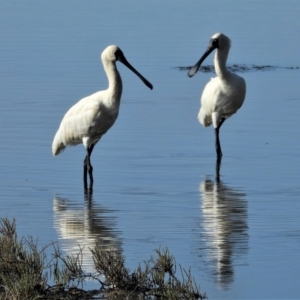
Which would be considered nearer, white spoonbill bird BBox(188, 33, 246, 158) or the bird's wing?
the bird's wing

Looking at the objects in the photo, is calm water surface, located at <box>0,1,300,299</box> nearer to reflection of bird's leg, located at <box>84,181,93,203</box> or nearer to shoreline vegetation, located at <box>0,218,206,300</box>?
reflection of bird's leg, located at <box>84,181,93,203</box>

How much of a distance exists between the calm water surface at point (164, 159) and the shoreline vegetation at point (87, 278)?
0.39 meters

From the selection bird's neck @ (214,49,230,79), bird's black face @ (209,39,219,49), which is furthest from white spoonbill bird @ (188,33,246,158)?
bird's black face @ (209,39,219,49)

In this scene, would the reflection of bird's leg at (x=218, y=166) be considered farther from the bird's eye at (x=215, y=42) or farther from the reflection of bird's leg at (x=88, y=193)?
the bird's eye at (x=215, y=42)

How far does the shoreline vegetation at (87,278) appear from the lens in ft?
26.6

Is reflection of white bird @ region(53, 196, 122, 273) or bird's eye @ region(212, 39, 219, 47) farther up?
bird's eye @ region(212, 39, 219, 47)

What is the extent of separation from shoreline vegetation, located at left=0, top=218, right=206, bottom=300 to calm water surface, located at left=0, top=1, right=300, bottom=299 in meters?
0.39

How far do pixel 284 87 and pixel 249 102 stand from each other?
144cm

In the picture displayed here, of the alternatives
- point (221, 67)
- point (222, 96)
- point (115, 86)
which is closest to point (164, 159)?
point (115, 86)

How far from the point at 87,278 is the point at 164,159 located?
19.6ft

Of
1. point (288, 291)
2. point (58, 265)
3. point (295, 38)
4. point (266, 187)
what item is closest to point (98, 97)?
point (266, 187)

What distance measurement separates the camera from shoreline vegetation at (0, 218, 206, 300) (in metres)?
8.09

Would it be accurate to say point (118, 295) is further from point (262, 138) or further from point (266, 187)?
point (262, 138)

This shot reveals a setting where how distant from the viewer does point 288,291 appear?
28.2 ft
